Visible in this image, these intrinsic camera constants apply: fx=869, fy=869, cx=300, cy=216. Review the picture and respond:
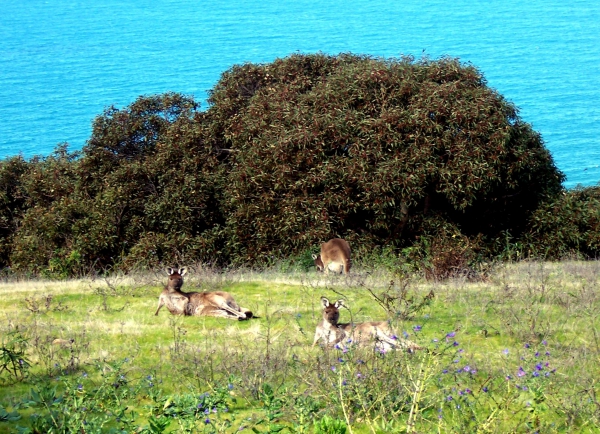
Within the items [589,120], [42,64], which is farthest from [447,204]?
[42,64]

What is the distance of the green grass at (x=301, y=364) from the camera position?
915 cm

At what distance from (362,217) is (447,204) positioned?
108 inches

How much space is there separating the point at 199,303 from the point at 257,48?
369 feet

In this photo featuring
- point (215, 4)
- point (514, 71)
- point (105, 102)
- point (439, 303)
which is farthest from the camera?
point (215, 4)

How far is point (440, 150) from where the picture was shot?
26156mm

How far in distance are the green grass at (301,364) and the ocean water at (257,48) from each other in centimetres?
5381


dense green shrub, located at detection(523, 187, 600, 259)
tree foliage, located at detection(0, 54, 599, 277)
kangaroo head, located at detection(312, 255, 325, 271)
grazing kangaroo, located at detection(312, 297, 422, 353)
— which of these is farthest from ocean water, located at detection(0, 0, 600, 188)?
grazing kangaroo, located at detection(312, 297, 422, 353)

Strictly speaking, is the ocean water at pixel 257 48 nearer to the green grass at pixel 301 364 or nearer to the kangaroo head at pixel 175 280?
the green grass at pixel 301 364

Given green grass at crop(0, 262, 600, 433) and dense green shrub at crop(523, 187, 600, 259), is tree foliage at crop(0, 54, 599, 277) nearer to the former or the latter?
dense green shrub at crop(523, 187, 600, 259)

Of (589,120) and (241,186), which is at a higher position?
(589,120)

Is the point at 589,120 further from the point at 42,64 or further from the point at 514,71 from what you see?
the point at 42,64

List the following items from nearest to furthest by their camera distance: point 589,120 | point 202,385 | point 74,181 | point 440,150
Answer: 1. point 202,385
2. point 440,150
3. point 74,181
4. point 589,120

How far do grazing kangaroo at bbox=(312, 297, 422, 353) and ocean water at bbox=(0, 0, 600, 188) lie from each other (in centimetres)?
5718

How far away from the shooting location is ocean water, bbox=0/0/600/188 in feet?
284
